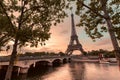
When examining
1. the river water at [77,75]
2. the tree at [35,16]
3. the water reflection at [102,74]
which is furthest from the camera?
the river water at [77,75]

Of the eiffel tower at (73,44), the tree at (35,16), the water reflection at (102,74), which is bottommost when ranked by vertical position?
the water reflection at (102,74)

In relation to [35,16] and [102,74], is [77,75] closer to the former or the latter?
[102,74]

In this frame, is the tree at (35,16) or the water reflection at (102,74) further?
the water reflection at (102,74)

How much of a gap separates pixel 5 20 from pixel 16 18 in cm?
99

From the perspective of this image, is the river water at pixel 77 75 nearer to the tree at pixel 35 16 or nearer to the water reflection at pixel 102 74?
the water reflection at pixel 102 74

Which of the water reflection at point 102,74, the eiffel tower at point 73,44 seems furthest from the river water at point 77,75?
the eiffel tower at point 73,44

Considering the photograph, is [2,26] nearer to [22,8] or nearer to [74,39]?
[22,8]

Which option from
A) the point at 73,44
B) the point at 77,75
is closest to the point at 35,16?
the point at 77,75

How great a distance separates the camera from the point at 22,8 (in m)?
16.3

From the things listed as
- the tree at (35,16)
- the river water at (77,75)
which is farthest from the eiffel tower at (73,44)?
the tree at (35,16)

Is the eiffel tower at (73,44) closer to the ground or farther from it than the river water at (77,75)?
farther from it

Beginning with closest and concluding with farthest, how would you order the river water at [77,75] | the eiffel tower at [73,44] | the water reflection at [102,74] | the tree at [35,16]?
1. the tree at [35,16]
2. the water reflection at [102,74]
3. the river water at [77,75]
4. the eiffel tower at [73,44]

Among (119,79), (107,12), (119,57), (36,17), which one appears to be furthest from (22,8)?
(119,79)

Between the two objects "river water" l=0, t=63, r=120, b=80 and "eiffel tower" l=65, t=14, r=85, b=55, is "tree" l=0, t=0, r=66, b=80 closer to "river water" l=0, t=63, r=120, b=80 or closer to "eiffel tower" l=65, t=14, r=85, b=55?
"river water" l=0, t=63, r=120, b=80
